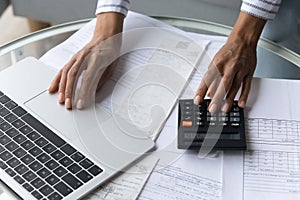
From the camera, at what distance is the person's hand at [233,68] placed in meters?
0.83

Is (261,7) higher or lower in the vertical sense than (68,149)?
higher

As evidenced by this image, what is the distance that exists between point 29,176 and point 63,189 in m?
0.06

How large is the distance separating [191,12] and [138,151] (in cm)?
72

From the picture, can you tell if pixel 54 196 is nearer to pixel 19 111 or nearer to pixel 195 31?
pixel 19 111

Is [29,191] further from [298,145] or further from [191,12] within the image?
[191,12]

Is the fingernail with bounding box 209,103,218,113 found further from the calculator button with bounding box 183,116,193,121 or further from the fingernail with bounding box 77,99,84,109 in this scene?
the fingernail with bounding box 77,99,84,109

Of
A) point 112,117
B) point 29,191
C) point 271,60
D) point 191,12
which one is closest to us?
point 29,191

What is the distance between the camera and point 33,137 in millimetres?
798

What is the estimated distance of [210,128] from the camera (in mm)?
785

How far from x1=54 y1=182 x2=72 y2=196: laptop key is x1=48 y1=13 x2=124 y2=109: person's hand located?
16 centimetres

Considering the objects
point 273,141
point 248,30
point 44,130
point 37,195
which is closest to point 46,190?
point 37,195

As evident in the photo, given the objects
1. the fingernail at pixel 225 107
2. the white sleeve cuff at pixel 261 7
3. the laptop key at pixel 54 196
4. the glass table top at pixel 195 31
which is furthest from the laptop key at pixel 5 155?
the white sleeve cuff at pixel 261 7

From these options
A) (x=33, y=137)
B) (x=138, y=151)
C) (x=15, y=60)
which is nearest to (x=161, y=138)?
(x=138, y=151)

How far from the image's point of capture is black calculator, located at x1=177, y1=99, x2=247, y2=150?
77 cm
